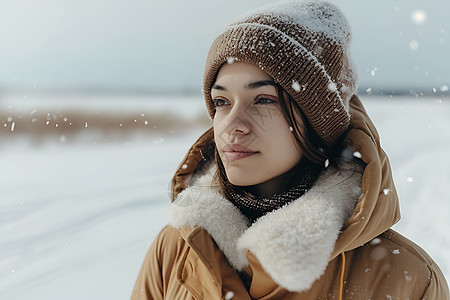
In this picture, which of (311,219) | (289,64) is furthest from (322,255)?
(289,64)

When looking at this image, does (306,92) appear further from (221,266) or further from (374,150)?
(221,266)

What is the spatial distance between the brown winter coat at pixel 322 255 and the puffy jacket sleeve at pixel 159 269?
0.26 ft

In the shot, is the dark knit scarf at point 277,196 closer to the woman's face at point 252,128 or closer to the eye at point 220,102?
the woman's face at point 252,128

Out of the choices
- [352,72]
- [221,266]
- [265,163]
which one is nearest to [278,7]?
[352,72]

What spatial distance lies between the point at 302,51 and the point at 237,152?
0.33 meters

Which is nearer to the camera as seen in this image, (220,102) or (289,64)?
(289,64)

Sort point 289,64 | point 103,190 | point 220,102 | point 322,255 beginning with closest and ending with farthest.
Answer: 1. point 322,255
2. point 289,64
3. point 220,102
4. point 103,190

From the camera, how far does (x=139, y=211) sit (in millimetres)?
3254

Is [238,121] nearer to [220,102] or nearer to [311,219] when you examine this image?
[220,102]

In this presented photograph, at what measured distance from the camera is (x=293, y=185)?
105cm

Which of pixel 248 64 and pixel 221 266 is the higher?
pixel 248 64

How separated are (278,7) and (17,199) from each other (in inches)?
142

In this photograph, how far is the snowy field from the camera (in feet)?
7.80

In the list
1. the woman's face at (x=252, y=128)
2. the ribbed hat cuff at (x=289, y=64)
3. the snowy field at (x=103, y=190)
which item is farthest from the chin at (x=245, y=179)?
the snowy field at (x=103, y=190)
